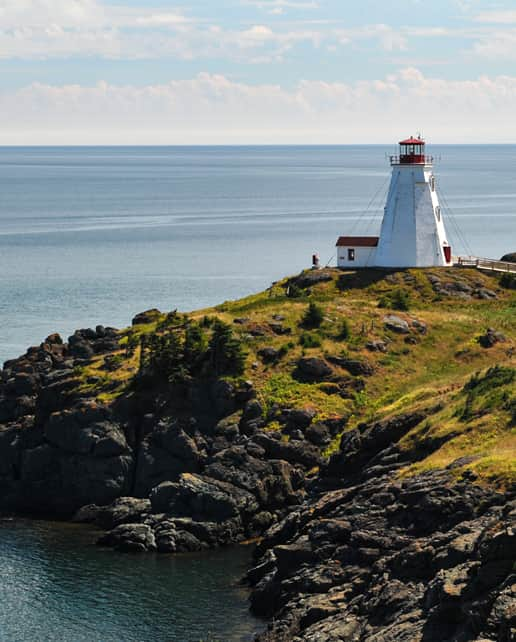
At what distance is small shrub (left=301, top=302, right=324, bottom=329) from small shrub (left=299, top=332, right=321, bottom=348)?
7.47ft

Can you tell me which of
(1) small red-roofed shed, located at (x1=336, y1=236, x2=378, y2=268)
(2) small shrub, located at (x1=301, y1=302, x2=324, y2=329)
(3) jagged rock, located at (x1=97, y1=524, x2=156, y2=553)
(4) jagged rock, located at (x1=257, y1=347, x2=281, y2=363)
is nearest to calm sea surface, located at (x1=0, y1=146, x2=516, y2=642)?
(3) jagged rock, located at (x1=97, y1=524, x2=156, y2=553)

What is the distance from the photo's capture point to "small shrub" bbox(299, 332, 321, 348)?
8394 centimetres

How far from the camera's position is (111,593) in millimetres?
59000

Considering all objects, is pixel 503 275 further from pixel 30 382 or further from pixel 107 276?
pixel 107 276

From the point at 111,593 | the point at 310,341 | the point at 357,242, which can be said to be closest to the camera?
the point at 111,593

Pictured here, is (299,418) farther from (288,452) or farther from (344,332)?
(344,332)

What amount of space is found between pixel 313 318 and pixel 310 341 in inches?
136

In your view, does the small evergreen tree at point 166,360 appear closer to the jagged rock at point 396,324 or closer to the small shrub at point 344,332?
the small shrub at point 344,332

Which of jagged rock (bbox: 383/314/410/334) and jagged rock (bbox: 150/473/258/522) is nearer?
jagged rock (bbox: 150/473/258/522)

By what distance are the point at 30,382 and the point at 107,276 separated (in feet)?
235

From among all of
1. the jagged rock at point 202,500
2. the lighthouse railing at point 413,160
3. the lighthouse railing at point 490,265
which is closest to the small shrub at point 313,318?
the lighthouse railing at point 413,160

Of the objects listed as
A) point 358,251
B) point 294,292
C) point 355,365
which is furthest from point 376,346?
point 358,251

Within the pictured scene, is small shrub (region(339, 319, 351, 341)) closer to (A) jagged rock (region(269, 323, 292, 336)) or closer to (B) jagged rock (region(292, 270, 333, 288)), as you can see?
(A) jagged rock (region(269, 323, 292, 336))

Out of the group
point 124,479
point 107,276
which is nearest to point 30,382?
point 124,479
